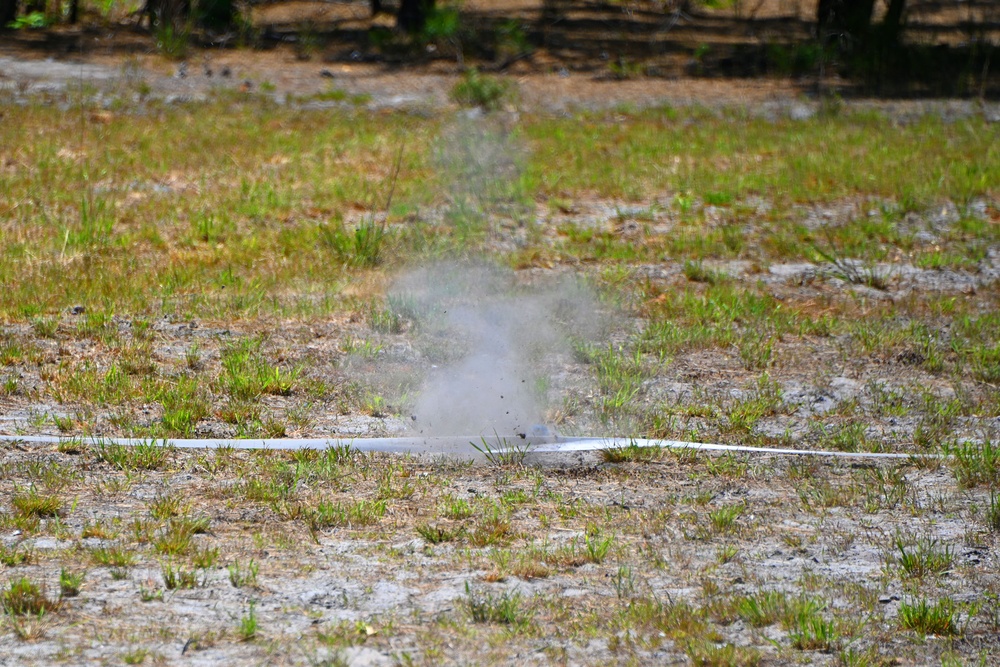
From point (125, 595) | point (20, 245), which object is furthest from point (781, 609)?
point (20, 245)

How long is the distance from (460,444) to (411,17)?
1387 centimetres

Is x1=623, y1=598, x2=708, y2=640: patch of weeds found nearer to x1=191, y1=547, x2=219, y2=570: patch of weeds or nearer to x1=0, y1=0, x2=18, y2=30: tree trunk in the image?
x1=191, y1=547, x2=219, y2=570: patch of weeds

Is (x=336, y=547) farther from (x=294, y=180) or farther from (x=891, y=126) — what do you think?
(x=891, y=126)

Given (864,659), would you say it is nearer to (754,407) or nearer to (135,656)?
(135,656)

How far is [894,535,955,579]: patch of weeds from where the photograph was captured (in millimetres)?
3414

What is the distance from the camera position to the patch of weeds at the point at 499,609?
3082 millimetres

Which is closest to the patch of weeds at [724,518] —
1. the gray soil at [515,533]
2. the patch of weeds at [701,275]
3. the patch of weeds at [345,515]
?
the gray soil at [515,533]

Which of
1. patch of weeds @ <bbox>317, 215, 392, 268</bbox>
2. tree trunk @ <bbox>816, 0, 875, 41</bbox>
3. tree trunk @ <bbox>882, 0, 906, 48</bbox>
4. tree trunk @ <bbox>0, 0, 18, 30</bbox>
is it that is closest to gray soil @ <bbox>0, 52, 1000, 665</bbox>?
patch of weeds @ <bbox>317, 215, 392, 268</bbox>

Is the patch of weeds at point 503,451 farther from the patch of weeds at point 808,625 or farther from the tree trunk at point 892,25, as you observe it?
A: the tree trunk at point 892,25

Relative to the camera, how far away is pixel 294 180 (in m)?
8.67

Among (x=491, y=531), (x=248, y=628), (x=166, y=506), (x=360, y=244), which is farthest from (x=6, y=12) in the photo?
(x=248, y=628)

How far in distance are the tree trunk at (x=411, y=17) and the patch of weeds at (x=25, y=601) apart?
14.8 metres

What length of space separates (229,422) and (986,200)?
617 cm

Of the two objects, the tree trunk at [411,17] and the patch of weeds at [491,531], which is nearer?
the patch of weeds at [491,531]
